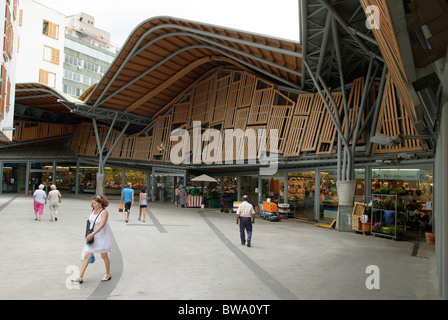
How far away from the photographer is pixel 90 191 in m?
36.4

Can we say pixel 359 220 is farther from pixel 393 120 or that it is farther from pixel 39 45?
pixel 39 45

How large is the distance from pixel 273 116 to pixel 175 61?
8.65 m

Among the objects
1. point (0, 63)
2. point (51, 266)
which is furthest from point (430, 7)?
point (0, 63)

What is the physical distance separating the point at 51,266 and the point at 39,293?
1.93m

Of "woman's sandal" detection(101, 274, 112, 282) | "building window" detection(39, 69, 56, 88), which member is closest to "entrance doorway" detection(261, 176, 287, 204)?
"woman's sandal" detection(101, 274, 112, 282)

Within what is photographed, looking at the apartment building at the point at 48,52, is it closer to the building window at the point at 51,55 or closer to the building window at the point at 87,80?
the building window at the point at 51,55

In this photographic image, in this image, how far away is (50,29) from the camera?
44.4 m

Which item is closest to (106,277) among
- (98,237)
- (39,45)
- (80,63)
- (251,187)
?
(98,237)

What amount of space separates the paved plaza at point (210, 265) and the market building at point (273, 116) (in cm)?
164

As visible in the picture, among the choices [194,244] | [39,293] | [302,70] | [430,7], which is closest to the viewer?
[430,7]

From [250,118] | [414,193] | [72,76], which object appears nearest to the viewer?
[414,193]

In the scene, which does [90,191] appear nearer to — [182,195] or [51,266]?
[182,195]

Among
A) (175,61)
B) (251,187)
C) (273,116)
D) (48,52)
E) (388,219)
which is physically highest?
(48,52)

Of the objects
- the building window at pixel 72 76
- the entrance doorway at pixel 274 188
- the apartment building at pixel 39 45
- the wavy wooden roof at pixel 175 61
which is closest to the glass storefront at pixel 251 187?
the entrance doorway at pixel 274 188
